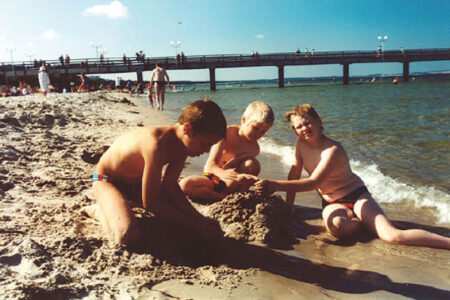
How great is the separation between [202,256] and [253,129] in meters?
1.35

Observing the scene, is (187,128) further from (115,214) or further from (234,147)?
(234,147)

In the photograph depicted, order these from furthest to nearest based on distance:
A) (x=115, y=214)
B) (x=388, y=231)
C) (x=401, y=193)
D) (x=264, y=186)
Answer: (x=401, y=193), (x=388, y=231), (x=264, y=186), (x=115, y=214)

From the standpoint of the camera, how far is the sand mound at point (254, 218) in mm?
2670

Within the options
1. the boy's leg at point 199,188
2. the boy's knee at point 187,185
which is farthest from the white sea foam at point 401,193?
the boy's knee at point 187,185

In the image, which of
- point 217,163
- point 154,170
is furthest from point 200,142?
point 217,163

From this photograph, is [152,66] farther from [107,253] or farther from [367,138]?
[107,253]

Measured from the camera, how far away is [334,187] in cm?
319

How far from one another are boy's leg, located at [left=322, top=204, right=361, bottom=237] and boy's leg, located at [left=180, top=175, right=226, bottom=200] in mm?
965

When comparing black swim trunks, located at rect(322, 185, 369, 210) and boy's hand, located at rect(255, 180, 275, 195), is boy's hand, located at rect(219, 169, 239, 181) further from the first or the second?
black swim trunks, located at rect(322, 185, 369, 210)

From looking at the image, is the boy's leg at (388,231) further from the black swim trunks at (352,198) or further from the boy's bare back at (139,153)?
the boy's bare back at (139,153)

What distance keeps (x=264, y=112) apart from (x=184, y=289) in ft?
5.75

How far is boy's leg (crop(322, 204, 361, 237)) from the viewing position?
2.85m

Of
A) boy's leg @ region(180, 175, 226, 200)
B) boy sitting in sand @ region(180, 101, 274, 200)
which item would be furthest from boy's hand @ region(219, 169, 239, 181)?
boy's leg @ region(180, 175, 226, 200)

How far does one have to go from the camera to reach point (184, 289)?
1.85m
